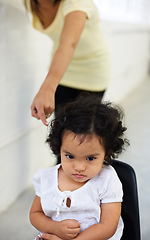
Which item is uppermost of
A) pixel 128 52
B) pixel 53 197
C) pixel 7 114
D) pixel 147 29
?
pixel 147 29

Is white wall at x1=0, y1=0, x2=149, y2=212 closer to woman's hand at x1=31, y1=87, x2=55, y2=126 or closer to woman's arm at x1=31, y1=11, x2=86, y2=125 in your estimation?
woman's arm at x1=31, y1=11, x2=86, y2=125

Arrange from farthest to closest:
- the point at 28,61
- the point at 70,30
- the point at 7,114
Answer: the point at 28,61 < the point at 7,114 < the point at 70,30

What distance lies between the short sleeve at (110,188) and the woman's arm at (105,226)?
0.02m

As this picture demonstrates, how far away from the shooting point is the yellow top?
160 cm

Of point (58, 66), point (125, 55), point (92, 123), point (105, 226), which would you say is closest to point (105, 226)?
point (105, 226)

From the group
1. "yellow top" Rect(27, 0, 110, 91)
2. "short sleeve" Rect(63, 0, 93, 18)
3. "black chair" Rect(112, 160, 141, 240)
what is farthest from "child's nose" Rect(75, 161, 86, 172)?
"yellow top" Rect(27, 0, 110, 91)

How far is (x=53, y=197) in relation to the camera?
102 centimetres

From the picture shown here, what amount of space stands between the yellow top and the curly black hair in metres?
0.67

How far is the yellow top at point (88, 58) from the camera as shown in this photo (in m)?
1.60

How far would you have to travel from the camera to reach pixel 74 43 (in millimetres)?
1242

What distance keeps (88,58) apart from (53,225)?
3.18ft

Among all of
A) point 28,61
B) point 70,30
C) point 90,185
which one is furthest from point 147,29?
point 90,185

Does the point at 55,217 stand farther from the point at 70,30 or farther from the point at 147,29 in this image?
the point at 147,29

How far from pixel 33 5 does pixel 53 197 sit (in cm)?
103
